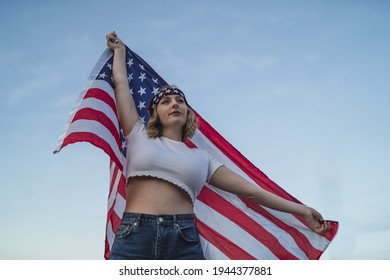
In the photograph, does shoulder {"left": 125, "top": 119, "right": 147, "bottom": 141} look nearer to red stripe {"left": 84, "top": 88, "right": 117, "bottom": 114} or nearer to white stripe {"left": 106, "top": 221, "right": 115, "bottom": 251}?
red stripe {"left": 84, "top": 88, "right": 117, "bottom": 114}

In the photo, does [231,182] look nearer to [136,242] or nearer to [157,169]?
[157,169]

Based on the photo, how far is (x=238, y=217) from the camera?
17.1 ft

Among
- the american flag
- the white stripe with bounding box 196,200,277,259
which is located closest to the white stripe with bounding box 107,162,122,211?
the american flag

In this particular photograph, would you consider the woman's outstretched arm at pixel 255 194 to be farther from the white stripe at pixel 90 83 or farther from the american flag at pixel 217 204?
the white stripe at pixel 90 83

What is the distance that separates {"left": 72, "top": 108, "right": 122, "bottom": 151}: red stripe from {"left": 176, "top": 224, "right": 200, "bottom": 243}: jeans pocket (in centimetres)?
117

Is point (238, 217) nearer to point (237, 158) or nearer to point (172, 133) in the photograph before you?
point (237, 158)

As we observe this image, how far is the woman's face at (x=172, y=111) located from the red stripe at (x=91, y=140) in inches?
22.3

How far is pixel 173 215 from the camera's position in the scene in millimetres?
3676

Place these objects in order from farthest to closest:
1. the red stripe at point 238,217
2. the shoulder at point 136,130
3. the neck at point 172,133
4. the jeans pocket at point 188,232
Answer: the red stripe at point 238,217 < the neck at point 172,133 < the shoulder at point 136,130 < the jeans pocket at point 188,232

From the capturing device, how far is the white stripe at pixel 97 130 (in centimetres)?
413

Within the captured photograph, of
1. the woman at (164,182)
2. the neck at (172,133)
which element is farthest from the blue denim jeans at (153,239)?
the neck at (172,133)
